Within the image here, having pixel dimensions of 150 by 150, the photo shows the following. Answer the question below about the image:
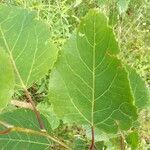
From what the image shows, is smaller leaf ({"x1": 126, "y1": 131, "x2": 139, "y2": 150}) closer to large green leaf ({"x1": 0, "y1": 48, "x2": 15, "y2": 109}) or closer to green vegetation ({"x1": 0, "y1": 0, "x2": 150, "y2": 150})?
green vegetation ({"x1": 0, "y1": 0, "x2": 150, "y2": 150})

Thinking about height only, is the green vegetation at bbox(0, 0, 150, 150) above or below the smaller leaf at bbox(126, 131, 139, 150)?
above

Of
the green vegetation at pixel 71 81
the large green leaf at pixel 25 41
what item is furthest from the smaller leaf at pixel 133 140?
the large green leaf at pixel 25 41

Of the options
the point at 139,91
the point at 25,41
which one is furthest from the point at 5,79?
the point at 139,91

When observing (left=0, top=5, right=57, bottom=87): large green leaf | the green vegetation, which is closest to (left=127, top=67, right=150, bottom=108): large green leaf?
the green vegetation

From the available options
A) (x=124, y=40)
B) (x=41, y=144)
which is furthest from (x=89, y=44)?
(x=124, y=40)

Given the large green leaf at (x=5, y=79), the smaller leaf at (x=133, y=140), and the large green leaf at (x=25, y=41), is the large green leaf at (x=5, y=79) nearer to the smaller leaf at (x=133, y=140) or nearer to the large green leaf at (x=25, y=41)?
the large green leaf at (x=25, y=41)

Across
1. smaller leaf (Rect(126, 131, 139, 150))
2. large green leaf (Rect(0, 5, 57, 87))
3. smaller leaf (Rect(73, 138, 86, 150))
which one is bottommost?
smaller leaf (Rect(73, 138, 86, 150))
